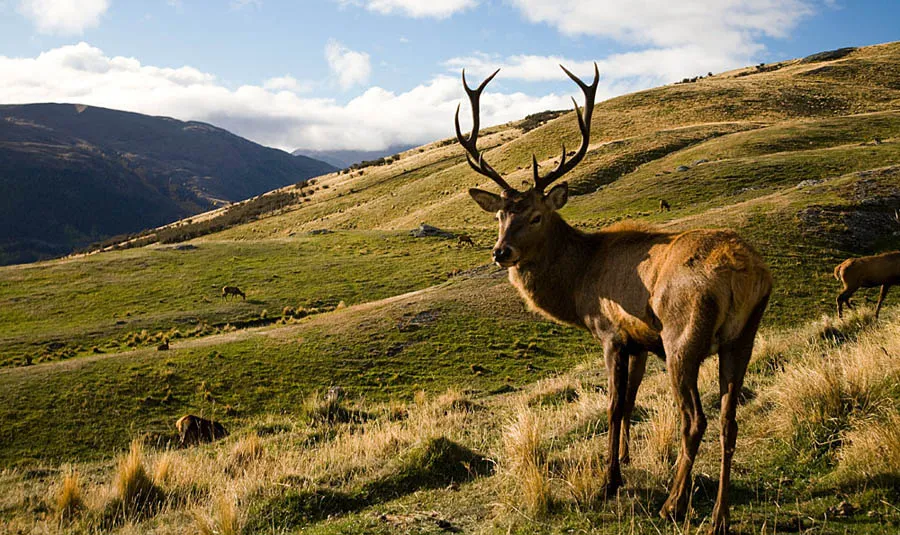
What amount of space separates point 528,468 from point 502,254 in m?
2.41

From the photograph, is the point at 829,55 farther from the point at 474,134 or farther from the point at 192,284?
the point at 474,134

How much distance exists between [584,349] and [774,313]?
6463 mm

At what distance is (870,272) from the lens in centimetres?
1662

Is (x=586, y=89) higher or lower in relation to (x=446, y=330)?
higher

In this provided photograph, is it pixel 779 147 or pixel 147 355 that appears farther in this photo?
pixel 779 147

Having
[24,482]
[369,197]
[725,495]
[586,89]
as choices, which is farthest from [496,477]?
[369,197]

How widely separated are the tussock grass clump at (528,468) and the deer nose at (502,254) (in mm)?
1839

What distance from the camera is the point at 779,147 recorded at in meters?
53.3

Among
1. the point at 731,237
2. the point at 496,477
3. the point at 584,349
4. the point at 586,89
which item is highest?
the point at 586,89

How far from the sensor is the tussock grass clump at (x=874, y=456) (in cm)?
487

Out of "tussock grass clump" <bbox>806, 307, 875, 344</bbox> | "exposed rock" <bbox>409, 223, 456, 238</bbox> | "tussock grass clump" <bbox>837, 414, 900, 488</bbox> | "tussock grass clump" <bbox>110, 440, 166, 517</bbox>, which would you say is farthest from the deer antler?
"exposed rock" <bbox>409, 223, 456, 238</bbox>

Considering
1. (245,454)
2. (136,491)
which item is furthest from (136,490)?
(245,454)

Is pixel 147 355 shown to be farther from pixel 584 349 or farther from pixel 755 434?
pixel 755 434

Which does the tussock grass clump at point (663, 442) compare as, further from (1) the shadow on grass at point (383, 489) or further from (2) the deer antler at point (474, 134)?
(2) the deer antler at point (474, 134)
